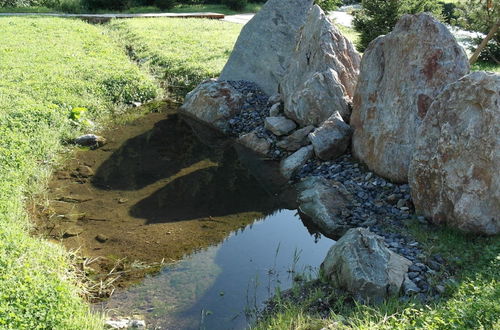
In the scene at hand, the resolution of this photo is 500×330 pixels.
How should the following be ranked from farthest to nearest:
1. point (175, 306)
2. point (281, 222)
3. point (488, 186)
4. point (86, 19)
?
1. point (86, 19)
2. point (281, 222)
3. point (488, 186)
4. point (175, 306)

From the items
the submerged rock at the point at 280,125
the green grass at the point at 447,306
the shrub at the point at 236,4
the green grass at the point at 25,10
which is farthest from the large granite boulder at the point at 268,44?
the shrub at the point at 236,4

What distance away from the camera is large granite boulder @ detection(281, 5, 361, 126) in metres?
13.0

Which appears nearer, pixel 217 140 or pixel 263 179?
pixel 263 179

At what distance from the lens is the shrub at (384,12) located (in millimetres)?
19844

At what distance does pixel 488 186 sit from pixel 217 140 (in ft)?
26.2

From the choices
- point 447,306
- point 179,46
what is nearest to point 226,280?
point 447,306

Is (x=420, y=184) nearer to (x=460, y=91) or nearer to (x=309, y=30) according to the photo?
(x=460, y=91)

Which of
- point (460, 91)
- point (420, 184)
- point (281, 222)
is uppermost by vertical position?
point (460, 91)

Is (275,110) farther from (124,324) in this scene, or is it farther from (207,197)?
(124,324)

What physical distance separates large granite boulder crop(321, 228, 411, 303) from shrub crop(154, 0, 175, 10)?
32.4 metres

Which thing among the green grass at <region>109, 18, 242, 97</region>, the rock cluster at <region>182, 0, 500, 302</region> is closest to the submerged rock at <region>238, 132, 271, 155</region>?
the rock cluster at <region>182, 0, 500, 302</region>

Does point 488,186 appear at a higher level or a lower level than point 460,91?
lower

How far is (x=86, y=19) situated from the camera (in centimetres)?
3086

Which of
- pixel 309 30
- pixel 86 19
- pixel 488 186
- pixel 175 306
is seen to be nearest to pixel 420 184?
pixel 488 186
